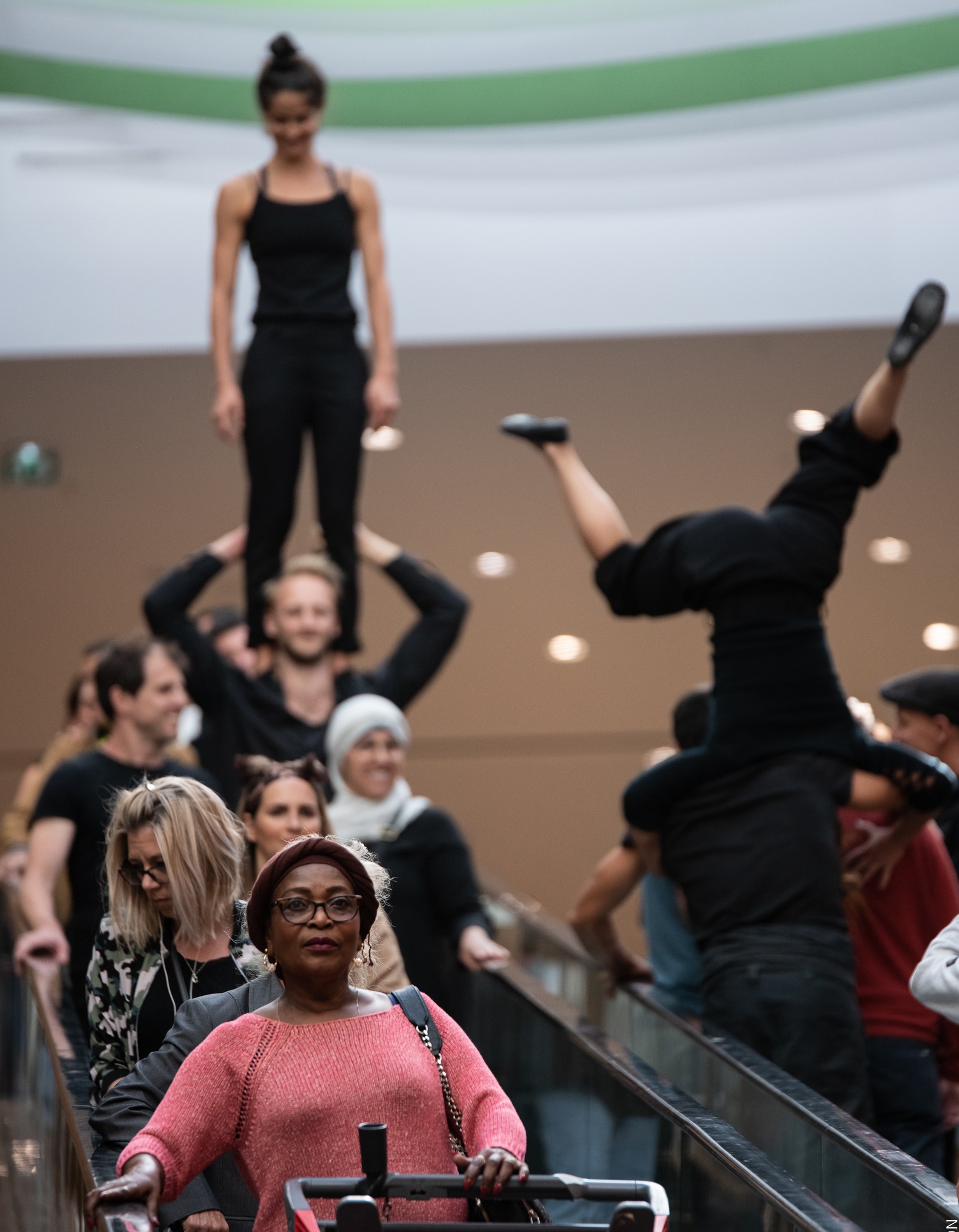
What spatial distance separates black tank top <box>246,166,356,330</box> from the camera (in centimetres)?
620

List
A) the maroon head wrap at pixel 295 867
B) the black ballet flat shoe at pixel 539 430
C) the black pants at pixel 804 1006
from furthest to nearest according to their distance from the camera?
the black ballet flat shoe at pixel 539 430
the black pants at pixel 804 1006
the maroon head wrap at pixel 295 867

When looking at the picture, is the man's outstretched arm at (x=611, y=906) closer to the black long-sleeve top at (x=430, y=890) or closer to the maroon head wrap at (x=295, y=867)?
the black long-sleeve top at (x=430, y=890)

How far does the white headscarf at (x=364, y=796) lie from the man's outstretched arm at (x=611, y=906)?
543 millimetres

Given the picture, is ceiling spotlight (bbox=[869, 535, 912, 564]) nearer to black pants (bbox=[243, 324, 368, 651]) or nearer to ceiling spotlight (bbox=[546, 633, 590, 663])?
ceiling spotlight (bbox=[546, 633, 590, 663])

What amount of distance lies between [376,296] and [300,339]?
0.36 meters

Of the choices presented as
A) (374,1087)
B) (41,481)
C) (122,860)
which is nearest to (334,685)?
(122,860)

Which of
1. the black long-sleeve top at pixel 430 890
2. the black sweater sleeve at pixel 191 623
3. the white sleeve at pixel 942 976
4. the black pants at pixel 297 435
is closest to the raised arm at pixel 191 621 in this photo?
the black sweater sleeve at pixel 191 623

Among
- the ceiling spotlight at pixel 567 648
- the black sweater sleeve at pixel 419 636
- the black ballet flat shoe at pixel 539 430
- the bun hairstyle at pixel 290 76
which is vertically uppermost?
the bun hairstyle at pixel 290 76

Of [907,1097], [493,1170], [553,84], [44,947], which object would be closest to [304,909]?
[493,1170]

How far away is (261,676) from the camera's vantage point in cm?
603

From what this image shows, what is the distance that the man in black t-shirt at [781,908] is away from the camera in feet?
13.4

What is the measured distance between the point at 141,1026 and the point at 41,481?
9.31 m

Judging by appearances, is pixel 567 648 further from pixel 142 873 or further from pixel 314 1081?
pixel 314 1081

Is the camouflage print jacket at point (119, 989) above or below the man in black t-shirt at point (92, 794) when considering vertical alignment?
below
